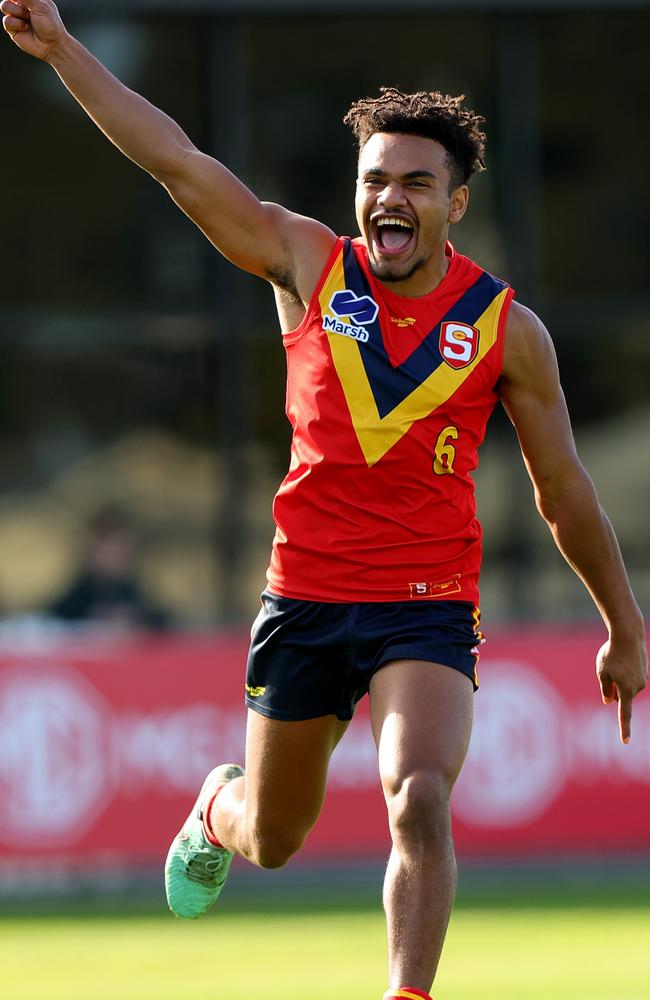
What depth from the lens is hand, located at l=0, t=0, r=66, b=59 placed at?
6.02 m

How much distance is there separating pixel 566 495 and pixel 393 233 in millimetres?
979

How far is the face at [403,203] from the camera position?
19.7ft

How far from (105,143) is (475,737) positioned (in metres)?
5.69

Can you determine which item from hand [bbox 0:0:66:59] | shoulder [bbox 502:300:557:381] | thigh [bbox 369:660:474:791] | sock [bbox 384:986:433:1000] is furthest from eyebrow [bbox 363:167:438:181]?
sock [bbox 384:986:433:1000]

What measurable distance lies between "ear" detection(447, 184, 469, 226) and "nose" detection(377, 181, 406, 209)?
209 millimetres

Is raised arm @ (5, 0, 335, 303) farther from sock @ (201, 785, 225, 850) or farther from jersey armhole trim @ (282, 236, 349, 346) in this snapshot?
sock @ (201, 785, 225, 850)

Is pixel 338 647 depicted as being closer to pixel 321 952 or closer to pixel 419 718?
pixel 419 718

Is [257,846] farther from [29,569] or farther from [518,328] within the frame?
[29,569]

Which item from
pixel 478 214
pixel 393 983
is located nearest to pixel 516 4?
pixel 478 214

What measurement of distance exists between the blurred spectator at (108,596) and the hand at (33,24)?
6998 mm

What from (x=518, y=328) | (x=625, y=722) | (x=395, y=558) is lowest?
(x=625, y=722)

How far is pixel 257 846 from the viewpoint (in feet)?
20.9

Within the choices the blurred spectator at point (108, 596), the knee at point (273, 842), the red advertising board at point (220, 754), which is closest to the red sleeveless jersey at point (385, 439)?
the knee at point (273, 842)

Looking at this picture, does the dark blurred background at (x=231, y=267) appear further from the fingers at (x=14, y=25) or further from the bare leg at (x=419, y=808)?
the bare leg at (x=419, y=808)
